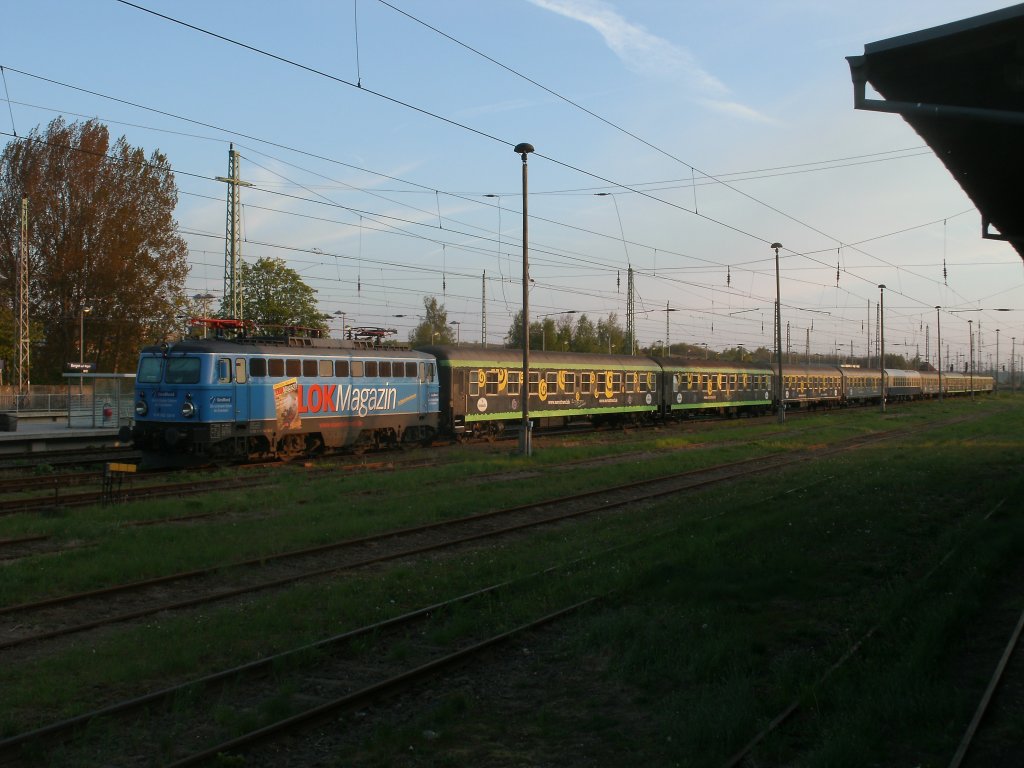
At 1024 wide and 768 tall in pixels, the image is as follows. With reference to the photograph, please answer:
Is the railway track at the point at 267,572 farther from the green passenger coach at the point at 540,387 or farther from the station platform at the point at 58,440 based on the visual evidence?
the station platform at the point at 58,440

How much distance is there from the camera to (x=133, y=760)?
19.3 feet

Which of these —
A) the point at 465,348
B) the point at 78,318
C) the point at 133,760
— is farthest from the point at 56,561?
the point at 78,318

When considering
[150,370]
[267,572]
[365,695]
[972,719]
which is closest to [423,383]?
[150,370]

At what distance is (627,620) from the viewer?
28.7 ft

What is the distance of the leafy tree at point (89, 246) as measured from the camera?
4900 cm

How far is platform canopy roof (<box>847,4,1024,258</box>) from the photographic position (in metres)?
8.88

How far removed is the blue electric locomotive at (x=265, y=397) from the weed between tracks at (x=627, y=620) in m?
4.28

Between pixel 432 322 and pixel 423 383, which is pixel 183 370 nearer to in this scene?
pixel 423 383

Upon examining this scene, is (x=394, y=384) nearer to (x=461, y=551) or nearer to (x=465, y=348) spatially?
(x=465, y=348)

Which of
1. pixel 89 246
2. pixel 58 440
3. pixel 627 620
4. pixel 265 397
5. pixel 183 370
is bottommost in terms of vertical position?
pixel 627 620

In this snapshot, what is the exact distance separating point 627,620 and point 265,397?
15.6m

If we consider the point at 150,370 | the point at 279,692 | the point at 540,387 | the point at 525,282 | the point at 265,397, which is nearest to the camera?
the point at 279,692

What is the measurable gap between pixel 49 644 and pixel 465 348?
75.4ft

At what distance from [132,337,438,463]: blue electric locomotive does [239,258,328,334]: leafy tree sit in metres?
21.1
